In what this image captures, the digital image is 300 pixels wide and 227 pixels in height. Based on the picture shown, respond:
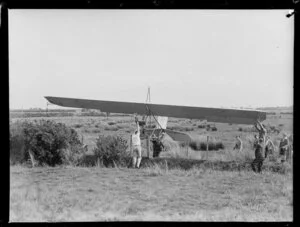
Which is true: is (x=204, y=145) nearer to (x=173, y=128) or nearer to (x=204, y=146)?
(x=204, y=146)

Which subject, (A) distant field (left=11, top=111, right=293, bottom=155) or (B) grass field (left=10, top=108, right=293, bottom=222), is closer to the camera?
(B) grass field (left=10, top=108, right=293, bottom=222)

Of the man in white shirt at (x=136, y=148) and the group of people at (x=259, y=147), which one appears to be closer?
the group of people at (x=259, y=147)

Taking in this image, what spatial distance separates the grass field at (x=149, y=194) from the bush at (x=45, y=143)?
0.51 m

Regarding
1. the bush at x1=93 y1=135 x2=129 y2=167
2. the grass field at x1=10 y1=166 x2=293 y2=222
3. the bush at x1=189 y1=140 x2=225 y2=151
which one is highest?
the bush at x1=93 y1=135 x2=129 y2=167

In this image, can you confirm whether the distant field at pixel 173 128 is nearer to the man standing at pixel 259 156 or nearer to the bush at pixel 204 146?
the bush at pixel 204 146

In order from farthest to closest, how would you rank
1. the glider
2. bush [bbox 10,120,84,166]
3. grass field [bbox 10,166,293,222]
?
1. the glider
2. bush [bbox 10,120,84,166]
3. grass field [bbox 10,166,293,222]

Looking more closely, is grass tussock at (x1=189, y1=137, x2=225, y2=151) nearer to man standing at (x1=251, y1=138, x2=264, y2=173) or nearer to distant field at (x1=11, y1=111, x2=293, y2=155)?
distant field at (x1=11, y1=111, x2=293, y2=155)

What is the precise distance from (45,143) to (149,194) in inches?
152

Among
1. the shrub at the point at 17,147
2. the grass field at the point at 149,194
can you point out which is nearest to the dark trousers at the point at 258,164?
the grass field at the point at 149,194

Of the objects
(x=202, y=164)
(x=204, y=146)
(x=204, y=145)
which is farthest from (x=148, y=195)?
(x=204, y=145)

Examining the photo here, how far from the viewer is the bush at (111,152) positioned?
8.72 meters

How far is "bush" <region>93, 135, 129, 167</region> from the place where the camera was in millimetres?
8719

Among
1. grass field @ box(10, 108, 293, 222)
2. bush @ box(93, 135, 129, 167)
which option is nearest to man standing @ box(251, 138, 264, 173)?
grass field @ box(10, 108, 293, 222)
